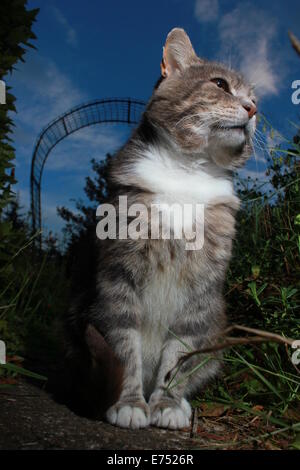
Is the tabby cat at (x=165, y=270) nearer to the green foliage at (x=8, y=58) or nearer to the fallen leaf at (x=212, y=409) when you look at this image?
the fallen leaf at (x=212, y=409)

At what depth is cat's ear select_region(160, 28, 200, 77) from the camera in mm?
2663

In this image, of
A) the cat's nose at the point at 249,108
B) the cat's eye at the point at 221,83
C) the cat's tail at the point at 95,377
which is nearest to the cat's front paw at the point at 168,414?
the cat's tail at the point at 95,377

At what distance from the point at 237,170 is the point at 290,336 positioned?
3.11 ft

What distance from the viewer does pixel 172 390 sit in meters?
2.20

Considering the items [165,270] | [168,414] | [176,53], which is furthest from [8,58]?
[168,414]

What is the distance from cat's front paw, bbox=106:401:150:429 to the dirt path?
0.03m

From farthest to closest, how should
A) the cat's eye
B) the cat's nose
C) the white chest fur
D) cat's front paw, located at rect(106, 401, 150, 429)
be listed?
the cat's eye
the cat's nose
the white chest fur
cat's front paw, located at rect(106, 401, 150, 429)

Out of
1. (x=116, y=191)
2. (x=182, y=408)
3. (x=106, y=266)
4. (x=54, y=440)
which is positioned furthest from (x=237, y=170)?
(x=54, y=440)

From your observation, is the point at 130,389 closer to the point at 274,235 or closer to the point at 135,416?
the point at 135,416

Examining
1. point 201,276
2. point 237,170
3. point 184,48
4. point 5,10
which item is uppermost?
point 5,10

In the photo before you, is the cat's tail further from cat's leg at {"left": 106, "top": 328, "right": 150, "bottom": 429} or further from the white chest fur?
the white chest fur

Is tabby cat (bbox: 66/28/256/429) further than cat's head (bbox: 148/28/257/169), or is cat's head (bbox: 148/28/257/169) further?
cat's head (bbox: 148/28/257/169)

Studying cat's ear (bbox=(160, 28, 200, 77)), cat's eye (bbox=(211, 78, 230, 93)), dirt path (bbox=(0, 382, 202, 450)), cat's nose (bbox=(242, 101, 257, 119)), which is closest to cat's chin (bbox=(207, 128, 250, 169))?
cat's nose (bbox=(242, 101, 257, 119))
